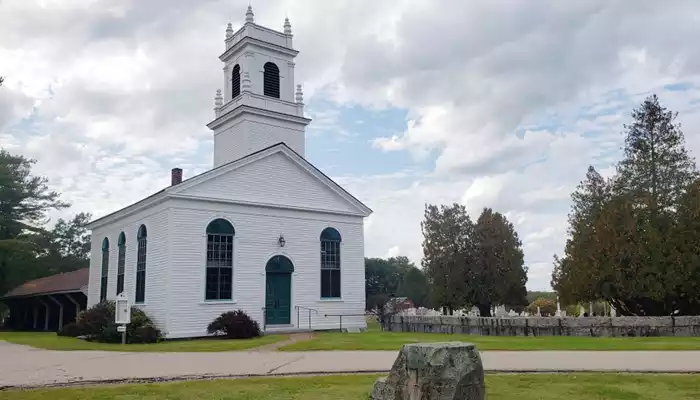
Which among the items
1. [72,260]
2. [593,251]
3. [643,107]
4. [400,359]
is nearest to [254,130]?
[593,251]

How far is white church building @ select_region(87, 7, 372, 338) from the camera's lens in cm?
2498

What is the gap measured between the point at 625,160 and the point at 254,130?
17481 millimetres

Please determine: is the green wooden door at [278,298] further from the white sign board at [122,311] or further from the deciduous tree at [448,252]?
the deciduous tree at [448,252]

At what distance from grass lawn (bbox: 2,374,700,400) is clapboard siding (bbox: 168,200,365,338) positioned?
1432 centimetres

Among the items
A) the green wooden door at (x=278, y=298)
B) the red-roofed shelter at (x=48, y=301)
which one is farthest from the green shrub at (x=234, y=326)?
the red-roofed shelter at (x=48, y=301)

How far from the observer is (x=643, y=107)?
30.5 m

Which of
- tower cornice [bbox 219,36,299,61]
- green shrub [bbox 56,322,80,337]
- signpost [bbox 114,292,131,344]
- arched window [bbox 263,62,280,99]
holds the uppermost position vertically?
tower cornice [bbox 219,36,299,61]

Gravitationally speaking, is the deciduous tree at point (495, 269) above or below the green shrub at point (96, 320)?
above

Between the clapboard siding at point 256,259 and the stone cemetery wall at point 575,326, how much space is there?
521 centimetres

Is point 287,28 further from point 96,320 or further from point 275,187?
point 96,320

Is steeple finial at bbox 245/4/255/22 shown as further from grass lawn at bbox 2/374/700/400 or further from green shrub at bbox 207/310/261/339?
grass lawn at bbox 2/374/700/400

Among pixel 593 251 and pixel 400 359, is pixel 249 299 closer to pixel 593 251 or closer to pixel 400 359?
pixel 593 251

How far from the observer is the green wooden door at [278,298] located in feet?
88.5

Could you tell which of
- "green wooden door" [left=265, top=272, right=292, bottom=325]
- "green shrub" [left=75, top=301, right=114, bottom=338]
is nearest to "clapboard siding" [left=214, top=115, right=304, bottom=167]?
"green wooden door" [left=265, top=272, right=292, bottom=325]
